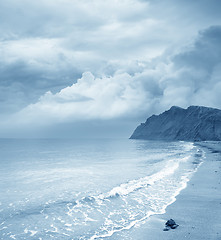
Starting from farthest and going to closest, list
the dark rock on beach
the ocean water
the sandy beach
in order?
the ocean water, the dark rock on beach, the sandy beach

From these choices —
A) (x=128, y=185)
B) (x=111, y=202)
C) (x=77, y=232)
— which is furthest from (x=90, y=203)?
(x=128, y=185)

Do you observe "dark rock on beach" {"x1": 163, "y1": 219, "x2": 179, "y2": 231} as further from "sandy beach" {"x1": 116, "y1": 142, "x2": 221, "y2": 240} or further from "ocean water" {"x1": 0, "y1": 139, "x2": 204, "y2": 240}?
"ocean water" {"x1": 0, "y1": 139, "x2": 204, "y2": 240}

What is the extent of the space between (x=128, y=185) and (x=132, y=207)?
8062 millimetres

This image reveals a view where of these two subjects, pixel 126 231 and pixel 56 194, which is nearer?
pixel 126 231

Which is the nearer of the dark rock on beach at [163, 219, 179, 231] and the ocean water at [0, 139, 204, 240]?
the dark rock on beach at [163, 219, 179, 231]

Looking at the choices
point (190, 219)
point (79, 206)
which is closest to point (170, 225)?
point (190, 219)

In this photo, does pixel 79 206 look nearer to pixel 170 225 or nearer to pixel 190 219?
pixel 170 225

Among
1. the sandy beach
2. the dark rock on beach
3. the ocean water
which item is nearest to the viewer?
the sandy beach

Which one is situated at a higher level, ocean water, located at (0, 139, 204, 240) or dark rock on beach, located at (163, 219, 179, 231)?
dark rock on beach, located at (163, 219, 179, 231)

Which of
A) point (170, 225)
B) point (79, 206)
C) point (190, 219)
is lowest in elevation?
point (79, 206)

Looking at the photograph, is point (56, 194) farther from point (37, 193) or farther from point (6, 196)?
point (6, 196)

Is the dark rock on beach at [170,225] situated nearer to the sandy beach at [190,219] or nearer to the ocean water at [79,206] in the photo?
the sandy beach at [190,219]

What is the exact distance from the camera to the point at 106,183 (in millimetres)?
27062

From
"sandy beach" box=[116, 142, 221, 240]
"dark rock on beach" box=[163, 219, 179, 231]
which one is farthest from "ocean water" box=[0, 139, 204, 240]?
"dark rock on beach" box=[163, 219, 179, 231]
